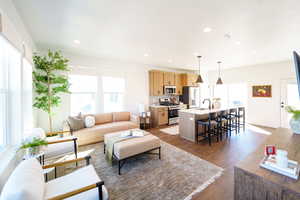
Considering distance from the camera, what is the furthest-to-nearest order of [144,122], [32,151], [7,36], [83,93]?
[144,122]
[83,93]
[32,151]
[7,36]

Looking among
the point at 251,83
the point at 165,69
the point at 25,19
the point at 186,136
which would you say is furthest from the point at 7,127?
the point at 251,83

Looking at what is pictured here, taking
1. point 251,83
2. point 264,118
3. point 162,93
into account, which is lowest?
point 264,118

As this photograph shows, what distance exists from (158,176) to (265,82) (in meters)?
6.22

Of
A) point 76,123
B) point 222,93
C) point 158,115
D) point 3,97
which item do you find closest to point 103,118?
point 76,123

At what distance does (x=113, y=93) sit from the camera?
4.89 metres

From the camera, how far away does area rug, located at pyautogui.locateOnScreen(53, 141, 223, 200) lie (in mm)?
1808

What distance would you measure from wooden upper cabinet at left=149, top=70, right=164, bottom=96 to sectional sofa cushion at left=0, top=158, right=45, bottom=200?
15.8 ft

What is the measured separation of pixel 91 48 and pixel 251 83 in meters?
6.87

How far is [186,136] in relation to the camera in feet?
13.0

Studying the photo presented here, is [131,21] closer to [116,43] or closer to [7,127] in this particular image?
[116,43]

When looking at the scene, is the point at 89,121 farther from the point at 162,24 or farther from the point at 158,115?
the point at 162,24

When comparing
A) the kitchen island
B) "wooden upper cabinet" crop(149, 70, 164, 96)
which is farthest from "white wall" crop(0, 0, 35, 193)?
"wooden upper cabinet" crop(149, 70, 164, 96)

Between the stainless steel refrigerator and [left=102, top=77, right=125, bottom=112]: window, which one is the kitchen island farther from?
[left=102, top=77, right=125, bottom=112]: window

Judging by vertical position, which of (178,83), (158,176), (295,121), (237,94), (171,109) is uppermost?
(178,83)
